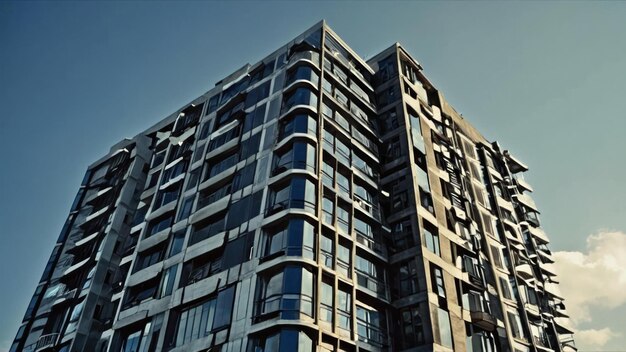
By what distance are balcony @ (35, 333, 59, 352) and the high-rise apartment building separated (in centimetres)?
22

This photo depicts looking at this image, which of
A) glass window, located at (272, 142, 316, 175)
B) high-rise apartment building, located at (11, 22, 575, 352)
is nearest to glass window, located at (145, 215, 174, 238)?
high-rise apartment building, located at (11, 22, 575, 352)

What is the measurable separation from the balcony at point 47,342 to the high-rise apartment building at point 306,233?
0.22 meters

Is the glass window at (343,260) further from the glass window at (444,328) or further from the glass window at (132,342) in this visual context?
the glass window at (132,342)

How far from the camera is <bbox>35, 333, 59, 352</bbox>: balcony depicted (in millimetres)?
41403

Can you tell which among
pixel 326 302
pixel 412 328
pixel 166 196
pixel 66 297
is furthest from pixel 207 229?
pixel 66 297

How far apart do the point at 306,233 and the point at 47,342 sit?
2729 centimetres

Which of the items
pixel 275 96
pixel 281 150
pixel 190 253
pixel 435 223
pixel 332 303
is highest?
pixel 275 96

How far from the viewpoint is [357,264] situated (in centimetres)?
3391

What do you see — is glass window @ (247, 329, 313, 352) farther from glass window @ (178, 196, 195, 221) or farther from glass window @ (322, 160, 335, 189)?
glass window @ (178, 196, 195, 221)

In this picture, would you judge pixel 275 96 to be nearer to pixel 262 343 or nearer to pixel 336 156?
pixel 336 156

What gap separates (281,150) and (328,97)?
7.45 metres

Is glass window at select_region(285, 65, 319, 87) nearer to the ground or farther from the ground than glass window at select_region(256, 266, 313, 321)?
farther from the ground

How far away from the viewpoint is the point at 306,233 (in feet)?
100

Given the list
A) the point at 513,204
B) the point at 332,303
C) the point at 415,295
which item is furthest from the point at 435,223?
the point at 513,204
